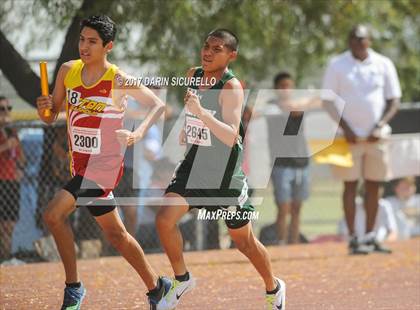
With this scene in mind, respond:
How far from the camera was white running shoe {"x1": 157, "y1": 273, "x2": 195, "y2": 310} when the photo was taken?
268 inches

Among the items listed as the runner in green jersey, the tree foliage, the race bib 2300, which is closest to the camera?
the runner in green jersey

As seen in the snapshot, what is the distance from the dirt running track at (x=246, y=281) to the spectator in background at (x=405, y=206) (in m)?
1.83

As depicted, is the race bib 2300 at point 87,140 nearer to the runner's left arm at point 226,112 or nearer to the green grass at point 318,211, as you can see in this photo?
the runner's left arm at point 226,112

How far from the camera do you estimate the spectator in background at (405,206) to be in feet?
46.4

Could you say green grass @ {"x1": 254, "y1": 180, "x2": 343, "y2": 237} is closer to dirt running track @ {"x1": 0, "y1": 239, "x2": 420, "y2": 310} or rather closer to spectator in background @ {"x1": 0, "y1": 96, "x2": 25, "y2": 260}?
dirt running track @ {"x1": 0, "y1": 239, "x2": 420, "y2": 310}

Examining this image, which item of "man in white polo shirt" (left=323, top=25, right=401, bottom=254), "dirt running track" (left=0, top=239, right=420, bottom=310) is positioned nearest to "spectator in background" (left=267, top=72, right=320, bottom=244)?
"dirt running track" (left=0, top=239, right=420, bottom=310)

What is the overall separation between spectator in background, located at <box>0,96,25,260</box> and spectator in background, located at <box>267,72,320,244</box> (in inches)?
132

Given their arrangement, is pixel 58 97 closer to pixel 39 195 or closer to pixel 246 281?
pixel 246 281

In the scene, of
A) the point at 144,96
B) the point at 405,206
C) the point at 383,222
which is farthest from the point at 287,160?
the point at 144,96

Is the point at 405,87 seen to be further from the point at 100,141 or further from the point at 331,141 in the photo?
the point at 100,141

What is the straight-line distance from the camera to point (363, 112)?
463 inches

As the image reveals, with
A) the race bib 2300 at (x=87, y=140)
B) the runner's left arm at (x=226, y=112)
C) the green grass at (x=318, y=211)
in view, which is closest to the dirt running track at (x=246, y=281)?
the race bib 2300 at (x=87, y=140)

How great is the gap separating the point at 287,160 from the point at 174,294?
611 cm

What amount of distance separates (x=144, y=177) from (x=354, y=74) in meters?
2.99
